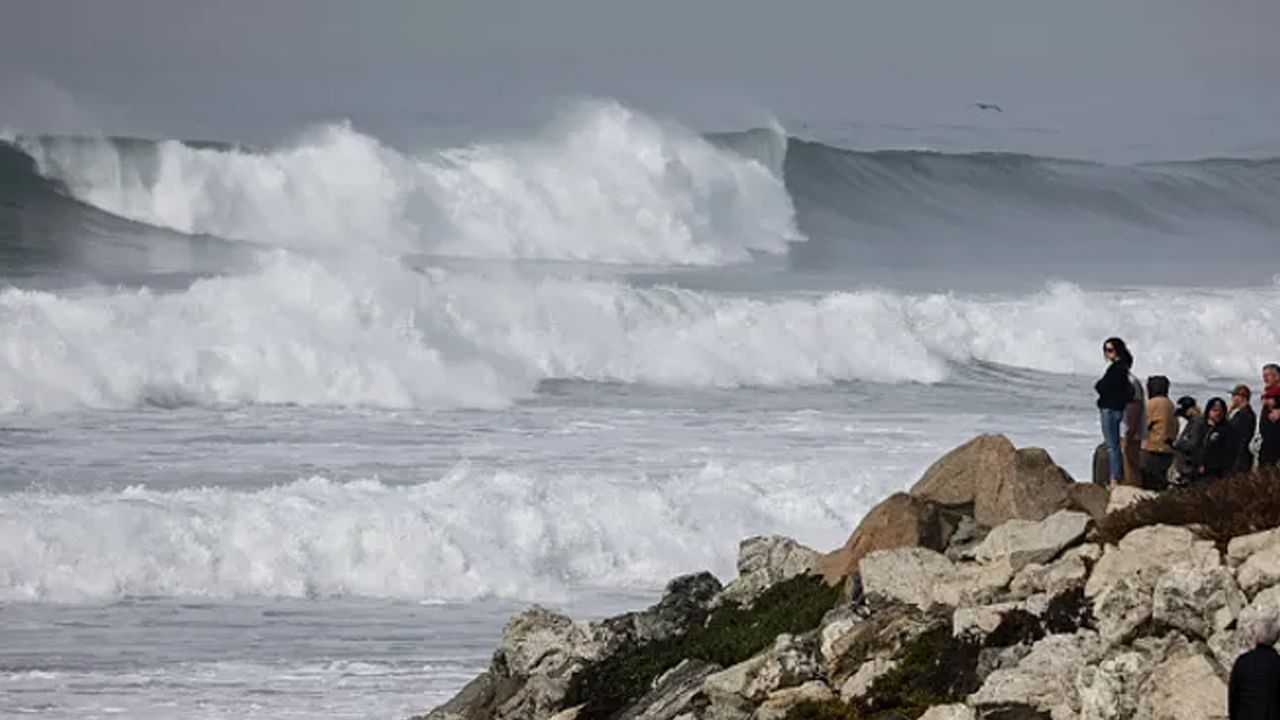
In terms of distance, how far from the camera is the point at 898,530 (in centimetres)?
1269

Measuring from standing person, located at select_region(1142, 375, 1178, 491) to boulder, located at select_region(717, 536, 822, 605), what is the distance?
220cm

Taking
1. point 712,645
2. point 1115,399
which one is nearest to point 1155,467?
point 1115,399

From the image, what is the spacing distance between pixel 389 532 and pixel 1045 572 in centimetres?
1073

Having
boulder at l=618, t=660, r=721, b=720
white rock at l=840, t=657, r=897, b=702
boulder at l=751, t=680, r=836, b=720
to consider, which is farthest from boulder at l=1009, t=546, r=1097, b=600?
boulder at l=618, t=660, r=721, b=720

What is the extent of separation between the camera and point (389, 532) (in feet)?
68.5

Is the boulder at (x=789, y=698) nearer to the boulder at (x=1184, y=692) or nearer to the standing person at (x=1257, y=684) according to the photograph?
the boulder at (x=1184, y=692)

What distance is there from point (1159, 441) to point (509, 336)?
22.6 m

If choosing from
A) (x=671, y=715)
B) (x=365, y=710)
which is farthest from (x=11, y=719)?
(x=671, y=715)

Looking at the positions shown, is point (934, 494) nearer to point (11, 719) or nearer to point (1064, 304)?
point (11, 719)

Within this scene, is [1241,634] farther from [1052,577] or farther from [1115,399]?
[1115,399]

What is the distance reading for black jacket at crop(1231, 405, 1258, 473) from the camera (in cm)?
1335

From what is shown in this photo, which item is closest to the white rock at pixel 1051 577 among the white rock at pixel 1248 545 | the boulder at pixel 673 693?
the white rock at pixel 1248 545

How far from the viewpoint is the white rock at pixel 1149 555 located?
10344 mm

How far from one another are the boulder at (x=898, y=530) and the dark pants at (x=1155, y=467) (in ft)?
6.09
